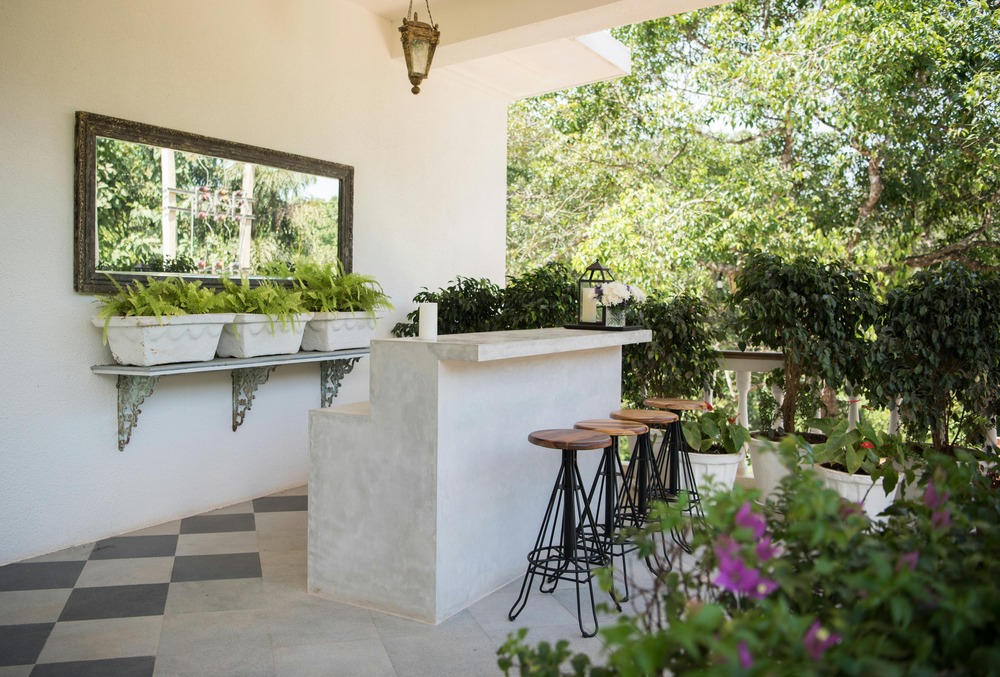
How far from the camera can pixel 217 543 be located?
4.26m

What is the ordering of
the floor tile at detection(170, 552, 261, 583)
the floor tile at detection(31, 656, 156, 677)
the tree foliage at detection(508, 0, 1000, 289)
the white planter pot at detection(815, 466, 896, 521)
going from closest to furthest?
the floor tile at detection(31, 656, 156, 677) → the floor tile at detection(170, 552, 261, 583) → the white planter pot at detection(815, 466, 896, 521) → the tree foliage at detection(508, 0, 1000, 289)

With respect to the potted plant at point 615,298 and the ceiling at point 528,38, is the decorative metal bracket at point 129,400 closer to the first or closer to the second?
the potted plant at point 615,298

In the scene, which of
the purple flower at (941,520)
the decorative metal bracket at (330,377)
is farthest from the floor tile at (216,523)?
the purple flower at (941,520)

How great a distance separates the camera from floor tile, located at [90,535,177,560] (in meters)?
4.04

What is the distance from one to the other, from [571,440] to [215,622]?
154cm

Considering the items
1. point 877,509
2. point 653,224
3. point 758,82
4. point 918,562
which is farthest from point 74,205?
point 758,82

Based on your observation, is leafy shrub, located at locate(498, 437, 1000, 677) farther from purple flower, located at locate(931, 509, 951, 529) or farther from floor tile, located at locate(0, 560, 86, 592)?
floor tile, located at locate(0, 560, 86, 592)

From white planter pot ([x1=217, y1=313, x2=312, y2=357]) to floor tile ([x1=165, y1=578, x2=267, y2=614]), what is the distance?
4.22ft

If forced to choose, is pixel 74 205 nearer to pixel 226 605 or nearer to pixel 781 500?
pixel 226 605

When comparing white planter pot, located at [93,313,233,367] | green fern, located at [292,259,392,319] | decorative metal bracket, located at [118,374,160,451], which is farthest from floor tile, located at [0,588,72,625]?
green fern, located at [292,259,392,319]

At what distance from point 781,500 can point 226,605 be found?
255cm

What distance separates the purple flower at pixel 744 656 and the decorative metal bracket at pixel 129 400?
379cm

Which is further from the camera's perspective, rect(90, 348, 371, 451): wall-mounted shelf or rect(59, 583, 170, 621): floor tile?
rect(90, 348, 371, 451): wall-mounted shelf

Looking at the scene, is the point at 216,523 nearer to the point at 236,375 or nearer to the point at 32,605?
the point at 236,375
